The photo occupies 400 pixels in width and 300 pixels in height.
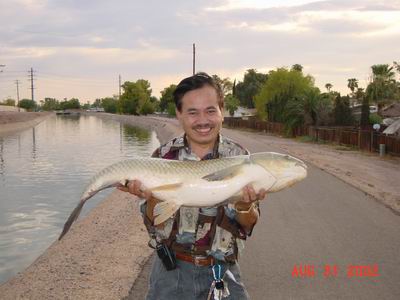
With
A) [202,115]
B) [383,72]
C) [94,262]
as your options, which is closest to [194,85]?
[202,115]

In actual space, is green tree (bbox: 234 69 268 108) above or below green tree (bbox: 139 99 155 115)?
above

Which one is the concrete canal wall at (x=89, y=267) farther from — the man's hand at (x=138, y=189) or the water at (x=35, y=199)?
the man's hand at (x=138, y=189)

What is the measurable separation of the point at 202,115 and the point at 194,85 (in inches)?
8.6

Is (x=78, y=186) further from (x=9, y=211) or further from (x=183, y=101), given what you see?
(x=183, y=101)

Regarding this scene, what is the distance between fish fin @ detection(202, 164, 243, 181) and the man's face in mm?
Answer: 326

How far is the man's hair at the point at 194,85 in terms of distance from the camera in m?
3.22

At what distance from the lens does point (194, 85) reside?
3.21 m

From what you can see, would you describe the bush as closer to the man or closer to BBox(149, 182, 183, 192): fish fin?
the man

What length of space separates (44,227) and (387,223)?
27.7 feet

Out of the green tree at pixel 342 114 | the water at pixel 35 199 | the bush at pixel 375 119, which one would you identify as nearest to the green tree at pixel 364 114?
the bush at pixel 375 119

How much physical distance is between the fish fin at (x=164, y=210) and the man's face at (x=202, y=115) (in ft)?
1.63

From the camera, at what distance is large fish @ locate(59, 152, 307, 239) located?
2.96 metres

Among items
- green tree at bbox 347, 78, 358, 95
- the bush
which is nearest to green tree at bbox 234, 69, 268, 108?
green tree at bbox 347, 78, 358, 95

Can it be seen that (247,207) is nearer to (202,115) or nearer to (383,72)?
(202,115)
